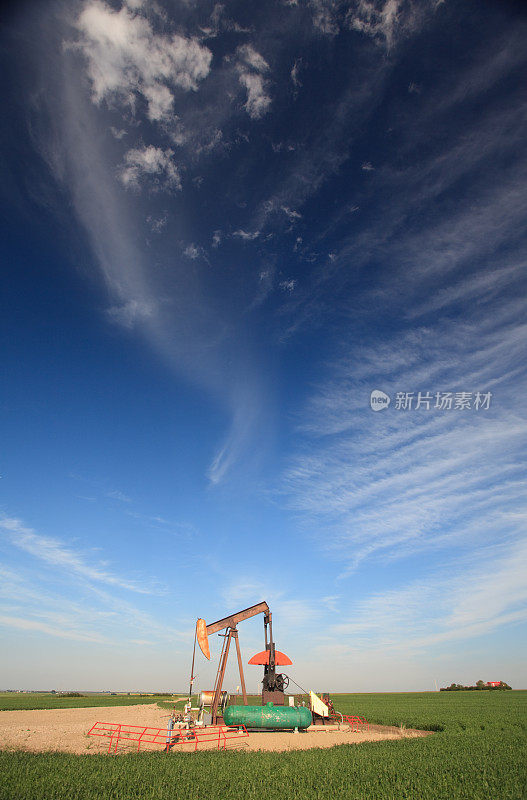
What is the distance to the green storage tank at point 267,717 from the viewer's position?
19.0 m

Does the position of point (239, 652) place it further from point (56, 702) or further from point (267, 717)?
point (56, 702)

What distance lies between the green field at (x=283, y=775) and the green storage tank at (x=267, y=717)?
436cm

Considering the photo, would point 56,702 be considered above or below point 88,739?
below

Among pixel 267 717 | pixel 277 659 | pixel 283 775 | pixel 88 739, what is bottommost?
pixel 88 739

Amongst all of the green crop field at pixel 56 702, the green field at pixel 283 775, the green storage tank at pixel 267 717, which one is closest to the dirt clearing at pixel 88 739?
the green storage tank at pixel 267 717

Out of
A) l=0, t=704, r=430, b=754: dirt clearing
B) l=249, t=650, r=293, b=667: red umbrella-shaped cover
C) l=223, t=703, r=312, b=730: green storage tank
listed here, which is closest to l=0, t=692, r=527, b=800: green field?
l=0, t=704, r=430, b=754: dirt clearing

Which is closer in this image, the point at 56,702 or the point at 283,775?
the point at 283,775

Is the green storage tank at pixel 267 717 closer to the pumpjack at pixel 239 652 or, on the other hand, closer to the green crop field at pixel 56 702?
the pumpjack at pixel 239 652

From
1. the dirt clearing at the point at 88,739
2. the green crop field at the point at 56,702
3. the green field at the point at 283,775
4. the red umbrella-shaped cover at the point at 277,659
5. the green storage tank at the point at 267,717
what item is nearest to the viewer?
the green field at the point at 283,775

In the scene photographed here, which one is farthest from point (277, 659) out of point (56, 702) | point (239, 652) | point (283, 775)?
point (56, 702)

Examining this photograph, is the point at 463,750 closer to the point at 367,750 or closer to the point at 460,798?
the point at 367,750

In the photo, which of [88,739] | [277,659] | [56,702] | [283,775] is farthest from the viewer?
[56,702]

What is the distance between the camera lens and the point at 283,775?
1150 centimetres

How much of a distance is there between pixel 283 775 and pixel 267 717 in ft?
29.7
